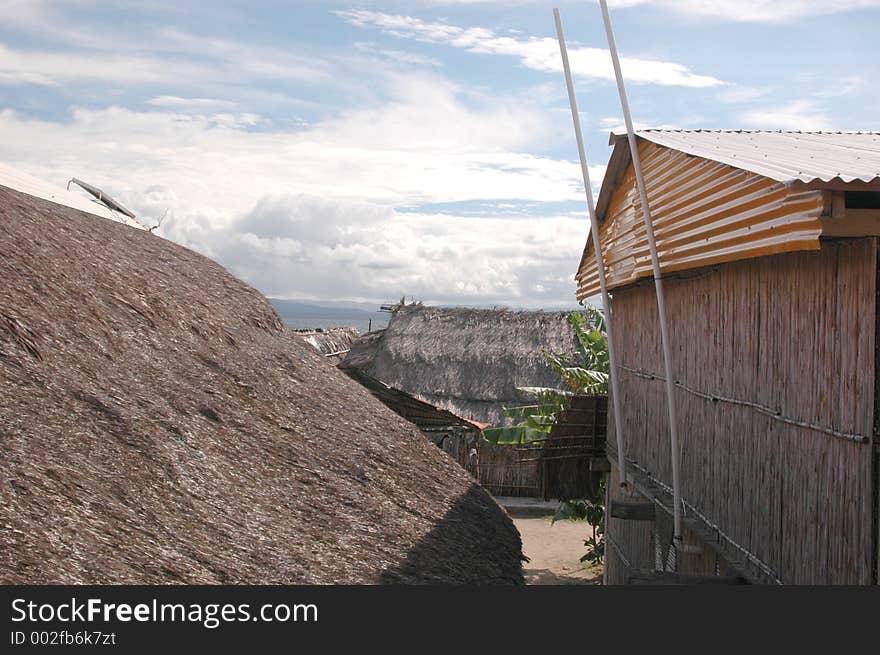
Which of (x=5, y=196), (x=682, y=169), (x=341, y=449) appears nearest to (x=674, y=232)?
(x=682, y=169)

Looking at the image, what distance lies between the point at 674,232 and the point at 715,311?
757 mm

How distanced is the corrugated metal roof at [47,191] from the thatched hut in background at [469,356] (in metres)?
13.5

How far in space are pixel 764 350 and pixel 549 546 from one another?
1151cm

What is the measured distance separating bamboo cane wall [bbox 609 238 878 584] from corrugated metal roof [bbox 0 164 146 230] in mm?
6893

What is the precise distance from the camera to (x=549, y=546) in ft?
54.9

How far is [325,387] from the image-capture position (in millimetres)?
8375

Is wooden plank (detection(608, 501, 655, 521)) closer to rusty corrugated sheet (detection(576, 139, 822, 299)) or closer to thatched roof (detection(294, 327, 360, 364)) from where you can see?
rusty corrugated sheet (detection(576, 139, 822, 299))

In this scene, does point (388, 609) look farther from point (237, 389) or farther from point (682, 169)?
point (682, 169)

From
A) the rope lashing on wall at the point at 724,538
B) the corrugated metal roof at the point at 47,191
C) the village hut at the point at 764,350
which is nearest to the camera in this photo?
the village hut at the point at 764,350

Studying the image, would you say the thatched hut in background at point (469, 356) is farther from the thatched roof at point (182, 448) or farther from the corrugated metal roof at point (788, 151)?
the thatched roof at point (182, 448)

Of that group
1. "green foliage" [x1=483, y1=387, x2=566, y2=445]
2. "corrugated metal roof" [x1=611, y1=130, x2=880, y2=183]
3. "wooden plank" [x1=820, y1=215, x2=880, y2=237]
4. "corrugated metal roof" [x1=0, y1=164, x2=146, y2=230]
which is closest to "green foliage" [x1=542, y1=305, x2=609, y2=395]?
"green foliage" [x1=483, y1=387, x2=566, y2=445]

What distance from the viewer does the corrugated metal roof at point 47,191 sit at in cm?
993

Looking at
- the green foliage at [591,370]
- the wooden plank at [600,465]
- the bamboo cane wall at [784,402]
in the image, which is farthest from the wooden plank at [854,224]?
the green foliage at [591,370]

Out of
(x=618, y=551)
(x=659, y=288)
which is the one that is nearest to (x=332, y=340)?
(x=618, y=551)
